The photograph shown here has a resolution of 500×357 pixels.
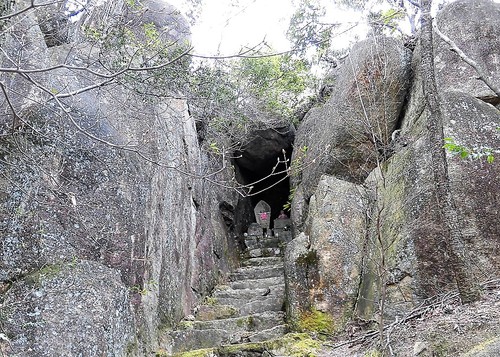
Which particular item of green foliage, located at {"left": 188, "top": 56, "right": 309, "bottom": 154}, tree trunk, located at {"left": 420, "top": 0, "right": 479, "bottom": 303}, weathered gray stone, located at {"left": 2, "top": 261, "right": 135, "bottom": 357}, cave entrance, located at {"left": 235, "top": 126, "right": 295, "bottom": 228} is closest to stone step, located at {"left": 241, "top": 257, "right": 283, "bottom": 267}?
cave entrance, located at {"left": 235, "top": 126, "right": 295, "bottom": 228}

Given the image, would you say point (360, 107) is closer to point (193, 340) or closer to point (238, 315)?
point (238, 315)

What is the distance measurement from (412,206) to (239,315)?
2717mm

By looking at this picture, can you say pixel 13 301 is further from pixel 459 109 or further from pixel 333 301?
pixel 459 109

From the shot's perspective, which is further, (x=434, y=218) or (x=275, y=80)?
(x=275, y=80)

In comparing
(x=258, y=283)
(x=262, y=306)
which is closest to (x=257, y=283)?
(x=258, y=283)

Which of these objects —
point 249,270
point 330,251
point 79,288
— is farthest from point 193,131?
point 79,288

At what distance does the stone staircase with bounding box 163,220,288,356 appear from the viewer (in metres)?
4.72

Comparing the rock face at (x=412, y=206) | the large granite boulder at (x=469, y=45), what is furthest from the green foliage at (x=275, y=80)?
the large granite boulder at (x=469, y=45)

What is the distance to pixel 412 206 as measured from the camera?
4.33 meters

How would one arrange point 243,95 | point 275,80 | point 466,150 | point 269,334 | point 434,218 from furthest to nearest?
point 275,80 < point 243,95 < point 269,334 < point 434,218 < point 466,150

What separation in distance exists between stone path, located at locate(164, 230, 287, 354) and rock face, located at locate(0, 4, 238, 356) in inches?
12.1

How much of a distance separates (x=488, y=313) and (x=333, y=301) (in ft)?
6.22

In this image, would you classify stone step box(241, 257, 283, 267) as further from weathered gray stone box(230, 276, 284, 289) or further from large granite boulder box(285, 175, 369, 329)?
large granite boulder box(285, 175, 369, 329)

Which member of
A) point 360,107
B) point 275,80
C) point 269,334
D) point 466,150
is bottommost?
point 269,334
